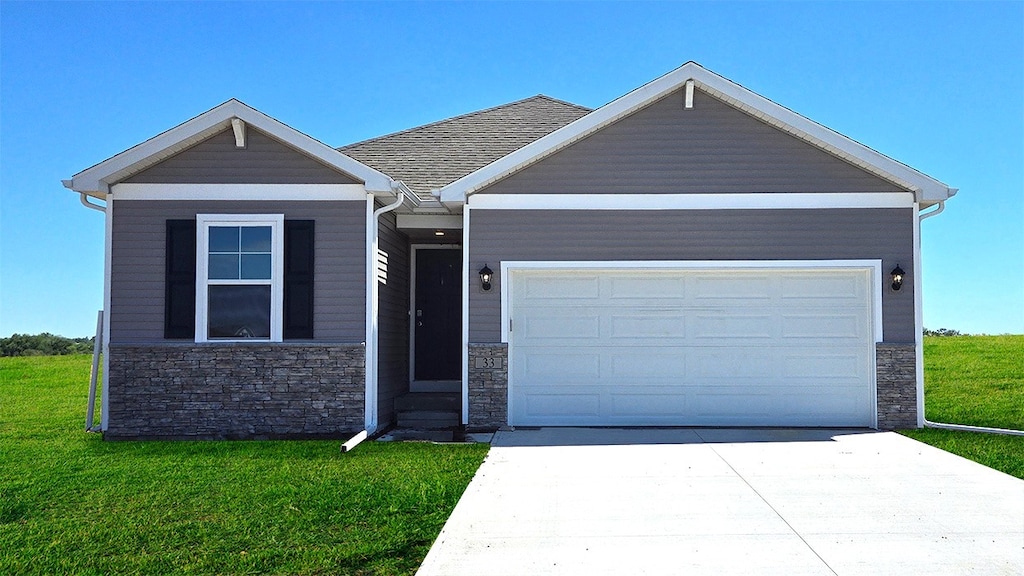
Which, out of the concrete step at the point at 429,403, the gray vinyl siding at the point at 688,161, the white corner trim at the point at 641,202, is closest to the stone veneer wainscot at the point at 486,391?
the concrete step at the point at 429,403

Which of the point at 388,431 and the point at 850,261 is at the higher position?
the point at 850,261

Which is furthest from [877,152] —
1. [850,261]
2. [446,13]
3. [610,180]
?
[446,13]

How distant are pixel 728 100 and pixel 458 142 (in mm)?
4637

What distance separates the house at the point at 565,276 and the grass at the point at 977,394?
4.13 ft

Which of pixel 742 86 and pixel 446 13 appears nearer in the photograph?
pixel 742 86

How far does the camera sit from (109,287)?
9.91 meters

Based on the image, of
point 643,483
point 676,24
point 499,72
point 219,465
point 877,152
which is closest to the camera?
point 643,483

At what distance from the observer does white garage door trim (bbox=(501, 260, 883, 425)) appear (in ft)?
33.2

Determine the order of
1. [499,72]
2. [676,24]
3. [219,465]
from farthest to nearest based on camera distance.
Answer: [499,72]
[676,24]
[219,465]

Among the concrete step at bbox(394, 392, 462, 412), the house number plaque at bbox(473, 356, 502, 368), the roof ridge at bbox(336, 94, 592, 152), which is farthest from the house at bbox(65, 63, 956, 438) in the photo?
the roof ridge at bbox(336, 94, 592, 152)

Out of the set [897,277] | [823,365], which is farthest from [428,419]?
[897,277]

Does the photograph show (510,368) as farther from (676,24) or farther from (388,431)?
(676,24)

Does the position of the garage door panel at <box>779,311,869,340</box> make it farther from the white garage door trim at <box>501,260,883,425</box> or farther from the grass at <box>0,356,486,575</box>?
the grass at <box>0,356,486,575</box>

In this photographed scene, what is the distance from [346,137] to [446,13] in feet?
12.5
